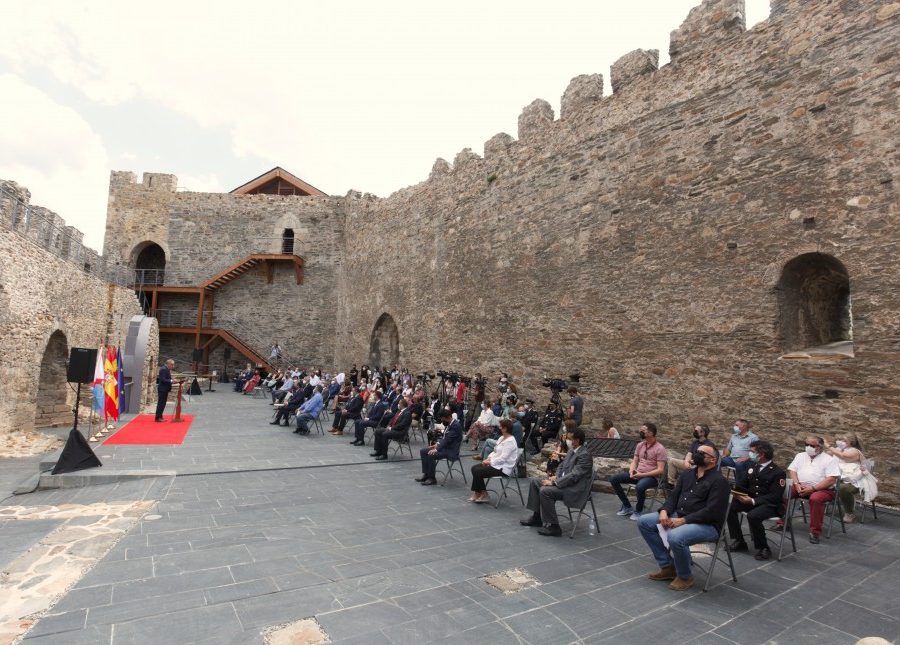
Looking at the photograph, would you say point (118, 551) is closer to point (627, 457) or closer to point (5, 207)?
point (627, 457)

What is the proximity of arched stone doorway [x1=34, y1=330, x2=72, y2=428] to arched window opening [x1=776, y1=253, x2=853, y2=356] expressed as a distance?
1432 centimetres

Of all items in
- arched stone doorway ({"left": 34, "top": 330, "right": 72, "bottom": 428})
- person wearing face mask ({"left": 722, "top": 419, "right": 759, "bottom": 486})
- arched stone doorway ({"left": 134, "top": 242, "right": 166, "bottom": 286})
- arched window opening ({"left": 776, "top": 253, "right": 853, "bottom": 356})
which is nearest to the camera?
person wearing face mask ({"left": 722, "top": 419, "right": 759, "bottom": 486})

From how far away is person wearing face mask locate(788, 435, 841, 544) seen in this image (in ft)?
16.9

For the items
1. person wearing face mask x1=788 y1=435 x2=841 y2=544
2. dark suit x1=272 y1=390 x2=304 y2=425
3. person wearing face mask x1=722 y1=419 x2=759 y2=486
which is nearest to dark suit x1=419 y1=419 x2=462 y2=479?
person wearing face mask x1=722 y1=419 x2=759 y2=486

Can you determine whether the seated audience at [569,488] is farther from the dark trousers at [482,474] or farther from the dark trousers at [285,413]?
the dark trousers at [285,413]

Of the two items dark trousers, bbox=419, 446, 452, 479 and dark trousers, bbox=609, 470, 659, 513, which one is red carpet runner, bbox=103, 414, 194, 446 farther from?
dark trousers, bbox=609, 470, 659, 513

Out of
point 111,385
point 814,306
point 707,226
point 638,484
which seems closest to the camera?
point 638,484

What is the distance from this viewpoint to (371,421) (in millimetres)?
10344

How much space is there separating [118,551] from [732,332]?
26.5ft

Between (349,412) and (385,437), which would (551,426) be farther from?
(349,412)

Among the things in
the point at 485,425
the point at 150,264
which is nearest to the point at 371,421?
the point at 485,425

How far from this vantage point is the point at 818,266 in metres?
7.33

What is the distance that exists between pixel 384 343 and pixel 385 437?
10.2 metres

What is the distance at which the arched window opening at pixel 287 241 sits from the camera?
77.5 feet
